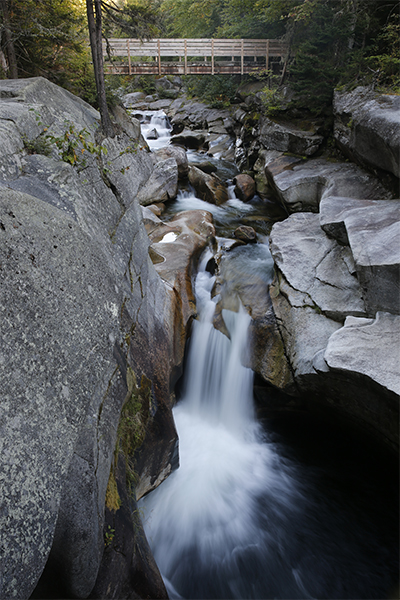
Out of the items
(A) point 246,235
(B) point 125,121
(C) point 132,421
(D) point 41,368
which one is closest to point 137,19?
(B) point 125,121

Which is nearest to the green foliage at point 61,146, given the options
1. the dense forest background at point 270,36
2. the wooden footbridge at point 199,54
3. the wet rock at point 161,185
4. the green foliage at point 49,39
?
the dense forest background at point 270,36

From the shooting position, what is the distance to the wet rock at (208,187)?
12656 mm

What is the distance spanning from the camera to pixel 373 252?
205 inches

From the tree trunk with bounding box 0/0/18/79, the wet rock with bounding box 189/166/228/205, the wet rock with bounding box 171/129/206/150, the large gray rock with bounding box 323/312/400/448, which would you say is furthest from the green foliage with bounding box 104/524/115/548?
the wet rock with bounding box 171/129/206/150

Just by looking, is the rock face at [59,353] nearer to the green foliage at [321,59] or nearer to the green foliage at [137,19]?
the green foliage at [137,19]

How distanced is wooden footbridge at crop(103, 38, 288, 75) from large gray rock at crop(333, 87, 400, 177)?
11.4 meters

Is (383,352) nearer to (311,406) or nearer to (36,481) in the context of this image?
(311,406)

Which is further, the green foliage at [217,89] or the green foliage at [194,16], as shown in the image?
the green foliage at [194,16]

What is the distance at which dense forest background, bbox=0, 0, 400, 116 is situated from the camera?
618 cm

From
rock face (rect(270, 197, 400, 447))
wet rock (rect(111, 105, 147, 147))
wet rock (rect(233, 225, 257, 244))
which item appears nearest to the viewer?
rock face (rect(270, 197, 400, 447))

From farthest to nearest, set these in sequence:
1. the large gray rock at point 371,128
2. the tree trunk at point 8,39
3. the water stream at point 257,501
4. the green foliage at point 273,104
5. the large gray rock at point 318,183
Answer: the green foliage at point 273,104 < the large gray rock at point 318,183 < the large gray rock at point 371,128 < the tree trunk at point 8,39 < the water stream at point 257,501

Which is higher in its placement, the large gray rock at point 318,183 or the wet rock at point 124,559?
the large gray rock at point 318,183

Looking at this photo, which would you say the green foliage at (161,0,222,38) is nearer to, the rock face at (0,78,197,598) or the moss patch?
the rock face at (0,78,197,598)

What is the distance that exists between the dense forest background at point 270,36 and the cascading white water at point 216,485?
5.62 meters
